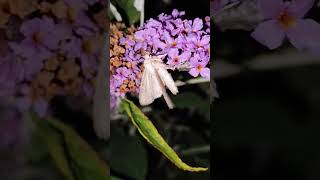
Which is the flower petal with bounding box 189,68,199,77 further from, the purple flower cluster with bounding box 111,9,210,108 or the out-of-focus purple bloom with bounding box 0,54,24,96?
the out-of-focus purple bloom with bounding box 0,54,24,96

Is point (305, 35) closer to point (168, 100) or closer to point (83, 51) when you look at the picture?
point (168, 100)

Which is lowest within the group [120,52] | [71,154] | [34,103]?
[71,154]

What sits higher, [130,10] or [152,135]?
[130,10]

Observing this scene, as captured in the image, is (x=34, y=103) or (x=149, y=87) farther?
(x=34, y=103)

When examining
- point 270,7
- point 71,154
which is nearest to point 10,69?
point 71,154

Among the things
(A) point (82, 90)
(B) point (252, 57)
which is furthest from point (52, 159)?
(B) point (252, 57)

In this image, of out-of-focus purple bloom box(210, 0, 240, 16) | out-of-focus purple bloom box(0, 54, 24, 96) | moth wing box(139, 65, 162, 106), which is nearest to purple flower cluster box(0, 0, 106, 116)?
out-of-focus purple bloom box(0, 54, 24, 96)
